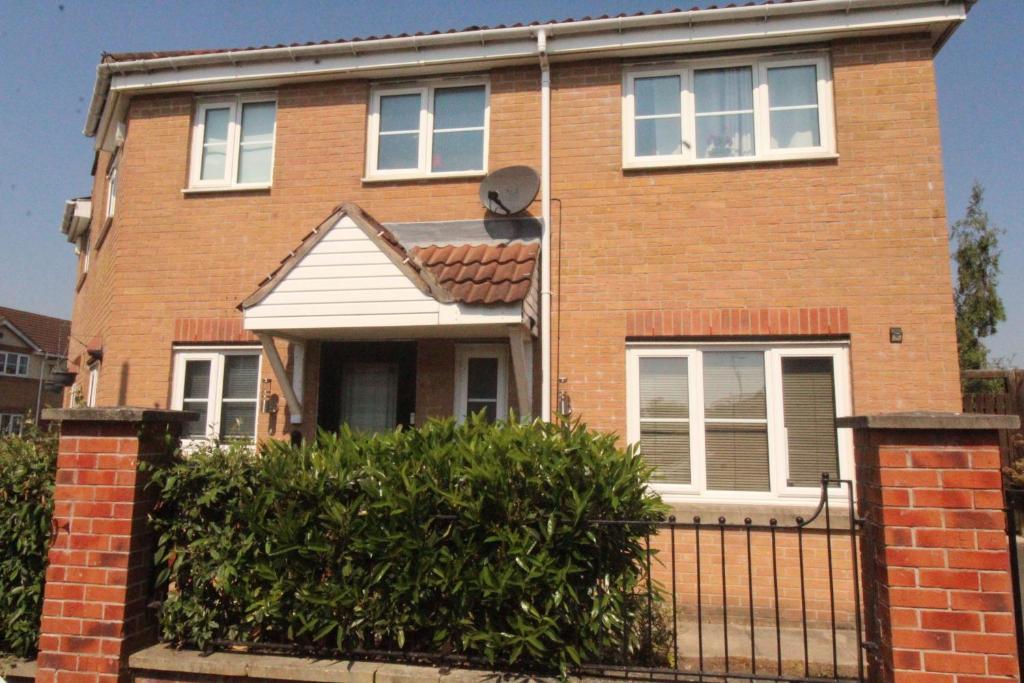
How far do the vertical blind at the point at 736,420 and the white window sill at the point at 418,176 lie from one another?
11.0 feet

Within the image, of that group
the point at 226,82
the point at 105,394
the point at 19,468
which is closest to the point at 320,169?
the point at 226,82

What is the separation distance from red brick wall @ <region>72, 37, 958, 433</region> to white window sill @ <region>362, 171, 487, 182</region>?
0.07m

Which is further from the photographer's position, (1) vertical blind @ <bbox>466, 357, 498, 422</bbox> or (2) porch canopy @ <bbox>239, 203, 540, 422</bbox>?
(1) vertical blind @ <bbox>466, 357, 498, 422</bbox>

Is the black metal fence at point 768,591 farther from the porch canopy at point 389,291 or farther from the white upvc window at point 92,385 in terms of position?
the white upvc window at point 92,385

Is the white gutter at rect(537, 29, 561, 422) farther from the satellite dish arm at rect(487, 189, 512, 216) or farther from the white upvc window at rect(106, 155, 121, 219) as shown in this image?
the white upvc window at rect(106, 155, 121, 219)

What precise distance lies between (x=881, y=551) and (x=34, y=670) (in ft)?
14.9

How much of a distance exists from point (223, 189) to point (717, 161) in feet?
19.3

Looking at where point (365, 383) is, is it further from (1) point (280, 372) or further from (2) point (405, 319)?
(2) point (405, 319)

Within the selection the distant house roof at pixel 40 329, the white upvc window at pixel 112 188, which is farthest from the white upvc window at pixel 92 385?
the distant house roof at pixel 40 329

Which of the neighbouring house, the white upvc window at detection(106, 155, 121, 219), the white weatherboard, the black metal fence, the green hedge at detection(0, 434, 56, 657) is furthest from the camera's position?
the neighbouring house

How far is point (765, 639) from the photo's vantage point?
18.0 feet

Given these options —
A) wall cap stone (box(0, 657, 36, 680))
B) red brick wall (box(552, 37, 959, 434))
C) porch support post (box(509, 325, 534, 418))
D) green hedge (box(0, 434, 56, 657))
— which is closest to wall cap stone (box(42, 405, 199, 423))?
green hedge (box(0, 434, 56, 657))

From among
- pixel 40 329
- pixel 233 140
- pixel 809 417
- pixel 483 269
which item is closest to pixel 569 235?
pixel 483 269

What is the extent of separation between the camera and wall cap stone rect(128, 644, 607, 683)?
3119mm
